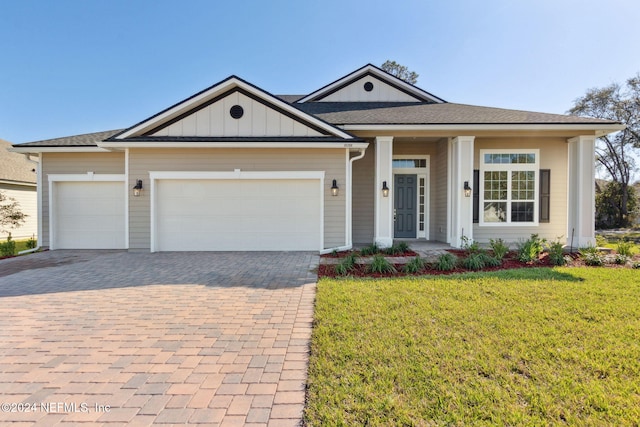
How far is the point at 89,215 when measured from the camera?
964cm

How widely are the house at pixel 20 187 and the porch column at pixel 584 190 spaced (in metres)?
20.6

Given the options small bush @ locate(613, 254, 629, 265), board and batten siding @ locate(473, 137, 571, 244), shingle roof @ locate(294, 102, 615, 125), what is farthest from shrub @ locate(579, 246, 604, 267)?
shingle roof @ locate(294, 102, 615, 125)

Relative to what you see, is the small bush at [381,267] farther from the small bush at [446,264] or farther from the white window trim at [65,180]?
the white window trim at [65,180]

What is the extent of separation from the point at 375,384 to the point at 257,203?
703 centimetres

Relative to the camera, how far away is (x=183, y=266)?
696 centimetres

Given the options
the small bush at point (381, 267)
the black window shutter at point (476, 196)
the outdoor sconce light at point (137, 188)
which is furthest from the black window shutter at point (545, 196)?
the outdoor sconce light at point (137, 188)

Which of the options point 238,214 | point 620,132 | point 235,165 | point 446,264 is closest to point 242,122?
point 235,165

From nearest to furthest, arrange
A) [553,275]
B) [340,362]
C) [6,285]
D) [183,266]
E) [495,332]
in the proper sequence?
[340,362], [495,332], [6,285], [553,275], [183,266]

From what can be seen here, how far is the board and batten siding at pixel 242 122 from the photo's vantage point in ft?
28.5

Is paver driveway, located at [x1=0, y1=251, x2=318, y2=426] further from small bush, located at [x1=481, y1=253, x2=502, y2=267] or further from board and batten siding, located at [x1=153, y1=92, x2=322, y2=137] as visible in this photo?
board and batten siding, located at [x1=153, y1=92, x2=322, y2=137]

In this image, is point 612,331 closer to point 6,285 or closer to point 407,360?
point 407,360

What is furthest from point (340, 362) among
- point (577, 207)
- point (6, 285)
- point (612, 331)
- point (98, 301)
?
point (577, 207)

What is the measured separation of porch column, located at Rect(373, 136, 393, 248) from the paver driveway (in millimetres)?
3786

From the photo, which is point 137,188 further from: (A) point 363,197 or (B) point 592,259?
(B) point 592,259
